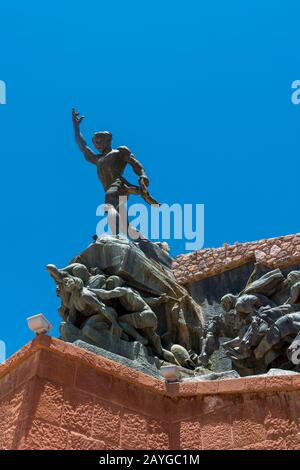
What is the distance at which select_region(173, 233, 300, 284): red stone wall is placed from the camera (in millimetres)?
12070

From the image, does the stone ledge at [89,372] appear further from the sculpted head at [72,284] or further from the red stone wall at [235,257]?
the red stone wall at [235,257]

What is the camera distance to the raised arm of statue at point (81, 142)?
13328 mm

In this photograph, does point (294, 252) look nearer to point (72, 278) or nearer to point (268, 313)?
point (268, 313)

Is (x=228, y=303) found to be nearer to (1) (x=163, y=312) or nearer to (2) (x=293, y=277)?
(1) (x=163, y=312)

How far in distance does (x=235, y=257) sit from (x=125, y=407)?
7.26 metres

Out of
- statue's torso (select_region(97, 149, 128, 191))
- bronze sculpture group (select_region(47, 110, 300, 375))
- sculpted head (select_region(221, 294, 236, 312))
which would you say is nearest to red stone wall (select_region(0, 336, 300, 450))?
bronze sculpture group (select_region(47, 110, 300, 375))

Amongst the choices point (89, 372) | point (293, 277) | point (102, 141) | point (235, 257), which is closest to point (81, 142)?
point (102, 141)

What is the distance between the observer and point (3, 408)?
600cm

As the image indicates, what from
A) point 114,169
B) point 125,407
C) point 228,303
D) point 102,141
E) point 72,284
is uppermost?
point 102,141

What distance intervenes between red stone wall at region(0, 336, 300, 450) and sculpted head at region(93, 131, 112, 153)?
24.9 feet

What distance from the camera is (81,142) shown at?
44.1ft

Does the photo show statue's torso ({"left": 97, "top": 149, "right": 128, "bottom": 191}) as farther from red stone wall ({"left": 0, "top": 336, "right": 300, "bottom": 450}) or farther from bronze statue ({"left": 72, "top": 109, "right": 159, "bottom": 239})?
red stone wall ({"left": 0, "top": 336, "right": 300, "bottom": 450})
